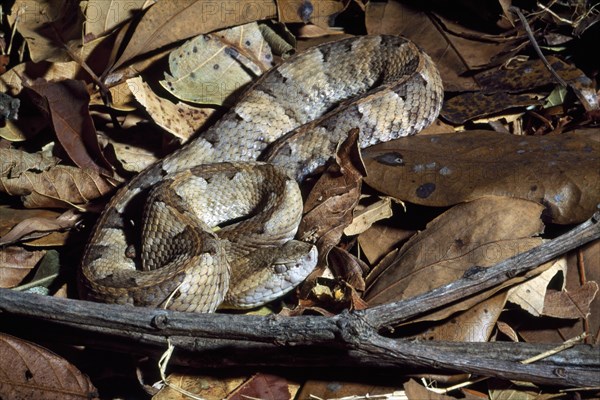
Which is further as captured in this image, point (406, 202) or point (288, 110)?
point (288, 110)

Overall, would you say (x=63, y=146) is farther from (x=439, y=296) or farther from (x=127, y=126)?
(x=439, y=296)

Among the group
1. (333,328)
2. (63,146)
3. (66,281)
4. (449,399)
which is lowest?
(449,399)

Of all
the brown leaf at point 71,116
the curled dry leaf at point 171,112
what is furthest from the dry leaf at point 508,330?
the brown leaf at point 71,116

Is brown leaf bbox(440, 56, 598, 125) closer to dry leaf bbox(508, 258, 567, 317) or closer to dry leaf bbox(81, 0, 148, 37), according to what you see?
dry leaf bbox(508, 258, 567, 317)

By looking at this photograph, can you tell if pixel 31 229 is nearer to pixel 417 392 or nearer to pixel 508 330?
pixel 417 392

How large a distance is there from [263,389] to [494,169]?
80.6 inches

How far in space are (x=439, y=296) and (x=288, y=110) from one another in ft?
9.53

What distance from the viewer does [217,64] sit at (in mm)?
5660

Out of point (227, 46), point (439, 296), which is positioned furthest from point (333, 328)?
point (227, 46)

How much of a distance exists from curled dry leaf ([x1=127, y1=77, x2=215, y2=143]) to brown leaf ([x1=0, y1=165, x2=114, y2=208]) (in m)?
0.68

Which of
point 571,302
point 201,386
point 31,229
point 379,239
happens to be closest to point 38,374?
point 201,386

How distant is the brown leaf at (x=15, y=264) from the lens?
186 inches

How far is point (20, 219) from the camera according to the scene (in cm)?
493

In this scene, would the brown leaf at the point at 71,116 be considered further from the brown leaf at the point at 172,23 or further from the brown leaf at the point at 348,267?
the brown leaf at the point at 348,267
